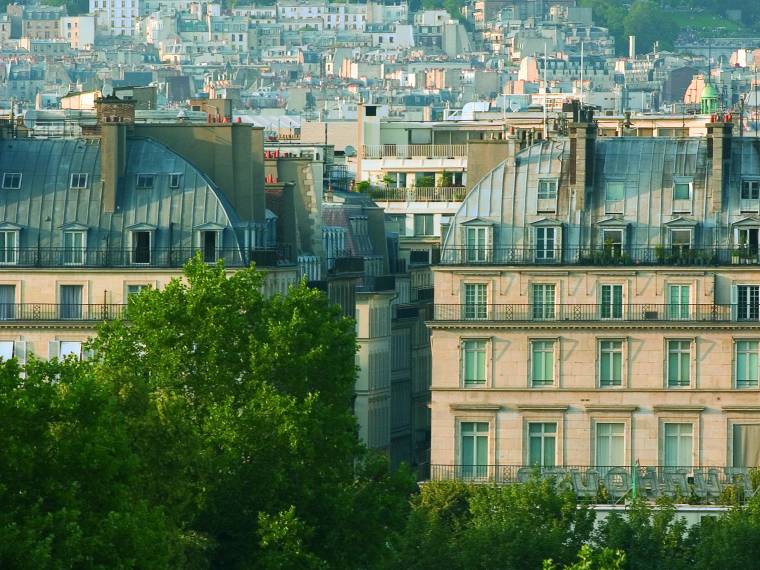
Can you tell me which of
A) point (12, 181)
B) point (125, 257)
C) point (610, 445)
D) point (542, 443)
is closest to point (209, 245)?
point (125, 257)

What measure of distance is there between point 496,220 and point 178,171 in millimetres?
7753

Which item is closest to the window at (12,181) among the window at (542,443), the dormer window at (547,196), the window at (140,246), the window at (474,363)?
the window at (140,246)

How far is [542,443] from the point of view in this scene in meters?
92.2

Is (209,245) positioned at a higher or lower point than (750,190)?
lower

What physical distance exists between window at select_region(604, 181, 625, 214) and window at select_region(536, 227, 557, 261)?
152 cm

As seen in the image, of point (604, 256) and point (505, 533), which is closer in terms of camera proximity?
point (505, 533)

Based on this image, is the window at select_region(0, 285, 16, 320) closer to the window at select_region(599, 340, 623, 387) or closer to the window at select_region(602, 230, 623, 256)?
the window at select_region(599, 340, 623, 387)

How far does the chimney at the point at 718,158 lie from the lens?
94.6 metres

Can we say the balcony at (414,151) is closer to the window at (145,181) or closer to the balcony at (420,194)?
the balcony at (420,194)

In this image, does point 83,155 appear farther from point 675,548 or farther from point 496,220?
point 675,548

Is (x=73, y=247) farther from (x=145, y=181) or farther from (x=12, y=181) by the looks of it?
(x=12, y=181)

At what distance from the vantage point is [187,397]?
8000 cm

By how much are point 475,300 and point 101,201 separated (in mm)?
9290

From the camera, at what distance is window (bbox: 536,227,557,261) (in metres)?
94.1
